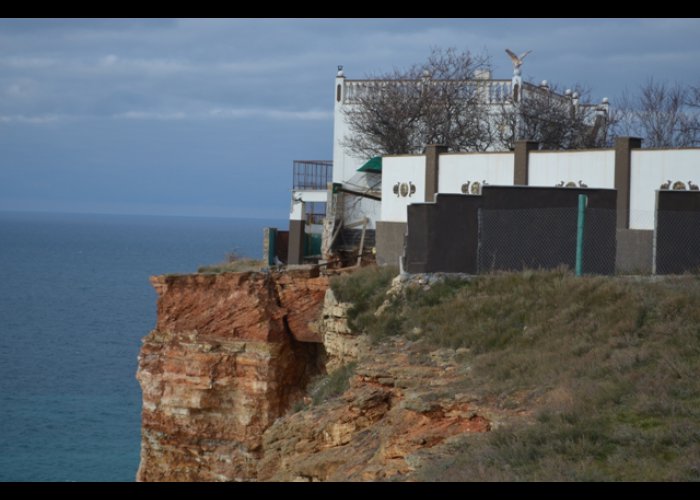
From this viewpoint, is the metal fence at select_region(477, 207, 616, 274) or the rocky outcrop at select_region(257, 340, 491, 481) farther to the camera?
the metal fence at select_region(477, 207, 616, 274)

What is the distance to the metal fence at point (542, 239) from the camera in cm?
2222

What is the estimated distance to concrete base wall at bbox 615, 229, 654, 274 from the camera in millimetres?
25938

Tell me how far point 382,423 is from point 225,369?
15.6 metres


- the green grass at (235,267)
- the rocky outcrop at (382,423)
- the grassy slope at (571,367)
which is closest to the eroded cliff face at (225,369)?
the green grass at (235,267)

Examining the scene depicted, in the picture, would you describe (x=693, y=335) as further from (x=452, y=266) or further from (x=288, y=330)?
(x=288, y=330)

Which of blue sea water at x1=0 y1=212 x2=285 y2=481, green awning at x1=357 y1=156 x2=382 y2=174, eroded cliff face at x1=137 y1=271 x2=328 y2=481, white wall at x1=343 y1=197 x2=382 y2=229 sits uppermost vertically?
green awning at x1=357 y1=156 x2=382 y2=174

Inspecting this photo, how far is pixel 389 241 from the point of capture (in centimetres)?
3338

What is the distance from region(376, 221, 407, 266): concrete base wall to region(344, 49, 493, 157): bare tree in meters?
9.35

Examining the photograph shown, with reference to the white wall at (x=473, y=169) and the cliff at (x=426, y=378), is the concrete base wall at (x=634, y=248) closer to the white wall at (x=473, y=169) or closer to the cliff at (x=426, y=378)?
the white wall at (x=473, y=169)

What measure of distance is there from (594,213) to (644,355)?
28.8ft

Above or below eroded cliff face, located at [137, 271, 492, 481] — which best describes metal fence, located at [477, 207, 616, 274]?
above

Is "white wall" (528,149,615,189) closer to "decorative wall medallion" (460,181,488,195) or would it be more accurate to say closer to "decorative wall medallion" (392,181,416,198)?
"decorative wall medallion" (460,181,488,195)

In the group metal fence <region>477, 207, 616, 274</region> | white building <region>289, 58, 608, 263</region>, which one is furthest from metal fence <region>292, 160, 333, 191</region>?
metal fence <region>477, 207, 616, 274</region>
